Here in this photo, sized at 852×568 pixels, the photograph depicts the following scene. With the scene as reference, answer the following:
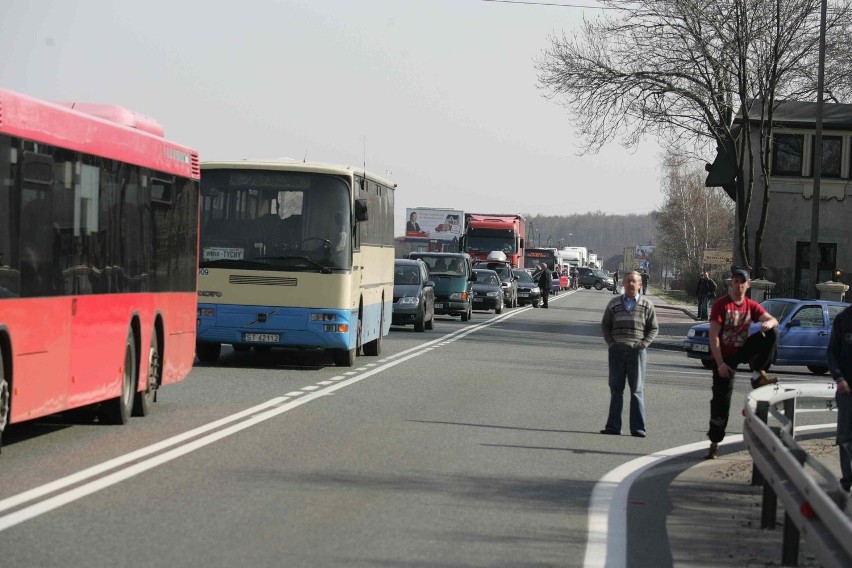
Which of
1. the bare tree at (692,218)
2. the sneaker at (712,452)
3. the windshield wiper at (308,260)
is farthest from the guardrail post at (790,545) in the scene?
the bare tree at (692,218)

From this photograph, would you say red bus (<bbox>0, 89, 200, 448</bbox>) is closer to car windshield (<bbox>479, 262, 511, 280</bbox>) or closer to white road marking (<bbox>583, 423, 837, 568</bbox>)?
white road marking (<bbox>583, 423, 837, 568</bbox>)

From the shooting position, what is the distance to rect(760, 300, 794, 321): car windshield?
29406 millimetres

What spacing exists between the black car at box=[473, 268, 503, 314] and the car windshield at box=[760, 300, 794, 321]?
73.1 feet

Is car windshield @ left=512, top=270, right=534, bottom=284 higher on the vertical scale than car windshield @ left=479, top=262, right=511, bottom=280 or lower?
lower

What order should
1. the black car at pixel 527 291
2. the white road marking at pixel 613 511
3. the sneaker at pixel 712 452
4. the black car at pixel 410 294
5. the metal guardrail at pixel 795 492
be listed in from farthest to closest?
1. the black car at pixel 527 291
2. the black car at pixel 410 294
3. the sneaker at pixel 712 452
4. the white road marking at pixel 613 511
5. the metal guardrail at pixel 795 492

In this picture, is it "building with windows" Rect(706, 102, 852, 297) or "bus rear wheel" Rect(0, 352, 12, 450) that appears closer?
"bus rear wheel" Rect(0, 352, 12, 450)

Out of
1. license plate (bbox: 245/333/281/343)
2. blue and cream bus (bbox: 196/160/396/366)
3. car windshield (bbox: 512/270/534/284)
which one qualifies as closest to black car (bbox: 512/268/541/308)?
car windshield (bbox: 512/270/534/284)

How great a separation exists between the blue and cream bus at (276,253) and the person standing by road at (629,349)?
7.20 meters

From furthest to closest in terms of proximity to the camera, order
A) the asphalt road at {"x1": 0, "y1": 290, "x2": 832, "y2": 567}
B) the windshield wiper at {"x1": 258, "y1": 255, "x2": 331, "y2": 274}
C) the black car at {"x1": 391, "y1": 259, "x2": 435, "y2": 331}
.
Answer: the black car at {"x1": 391, "y1": 259, "x2": 435, "y2": 331}, the windshield wiper at {"x1": 258, "y1": 255, "x2": 331, "y2": 274}, the asphalt road at {"x1": 0, "y1": 290, "x2": 832, "y2": 567}

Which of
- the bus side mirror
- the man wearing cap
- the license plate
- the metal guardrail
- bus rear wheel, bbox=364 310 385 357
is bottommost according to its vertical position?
bus rear wheel, bbox=364 310 385 357

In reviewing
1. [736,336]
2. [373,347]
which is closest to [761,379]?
[736,336]

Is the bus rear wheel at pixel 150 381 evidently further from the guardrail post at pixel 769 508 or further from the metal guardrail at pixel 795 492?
the guardrail post at pixel 769 508

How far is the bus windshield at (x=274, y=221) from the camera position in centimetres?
2144

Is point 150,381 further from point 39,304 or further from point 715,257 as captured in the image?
point 715,257
